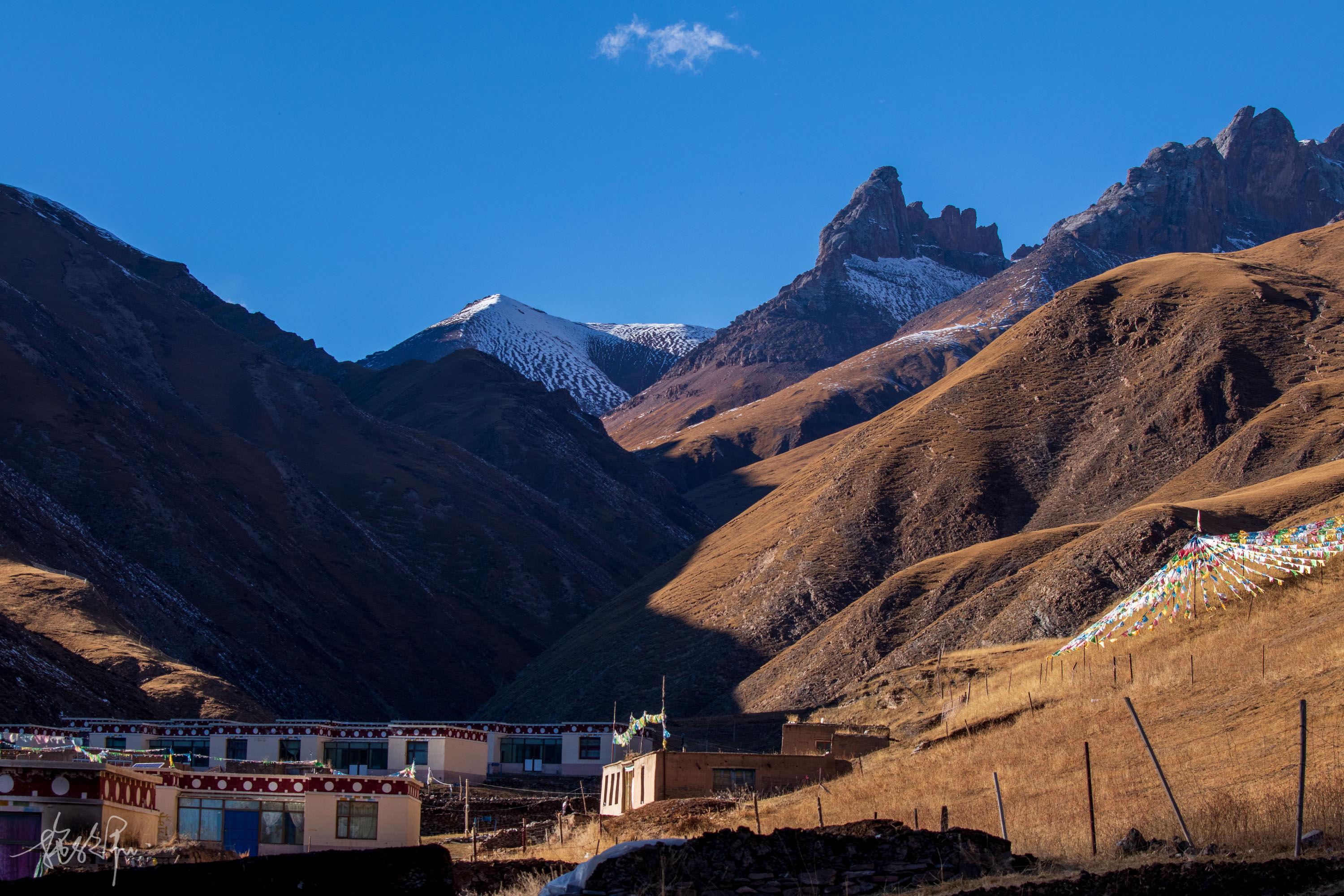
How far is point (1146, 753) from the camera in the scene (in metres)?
28.1

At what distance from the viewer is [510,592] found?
419ft

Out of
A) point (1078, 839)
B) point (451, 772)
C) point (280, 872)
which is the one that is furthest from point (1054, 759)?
point (451, 772)

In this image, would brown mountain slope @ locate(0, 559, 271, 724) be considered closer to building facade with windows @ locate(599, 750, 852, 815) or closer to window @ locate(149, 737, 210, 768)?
window @ locate(149, 737, 210, 768)

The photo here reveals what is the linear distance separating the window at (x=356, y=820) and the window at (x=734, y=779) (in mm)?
9779

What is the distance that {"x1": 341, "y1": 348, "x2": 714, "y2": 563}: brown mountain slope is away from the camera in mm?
157875

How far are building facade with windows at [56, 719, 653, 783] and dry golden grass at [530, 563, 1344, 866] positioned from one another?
24659mm

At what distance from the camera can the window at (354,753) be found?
204 feet

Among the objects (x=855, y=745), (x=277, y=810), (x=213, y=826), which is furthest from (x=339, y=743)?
(x=855, y=745)

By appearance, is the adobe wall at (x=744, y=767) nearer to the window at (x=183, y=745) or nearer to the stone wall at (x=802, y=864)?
the stone wall at (x=802, y=864)

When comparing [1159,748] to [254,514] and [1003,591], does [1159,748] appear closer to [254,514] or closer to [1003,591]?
[1003,591]

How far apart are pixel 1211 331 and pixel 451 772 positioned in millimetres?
74013

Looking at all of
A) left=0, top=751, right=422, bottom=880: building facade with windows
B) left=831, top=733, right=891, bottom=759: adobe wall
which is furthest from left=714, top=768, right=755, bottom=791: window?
left=0, top=751, right=422, bottom=880: building facade with windows

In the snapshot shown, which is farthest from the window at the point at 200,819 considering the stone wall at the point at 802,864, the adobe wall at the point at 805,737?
the stone wall at the point at 802,864

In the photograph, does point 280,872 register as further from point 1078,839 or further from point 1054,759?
point 1054,759
